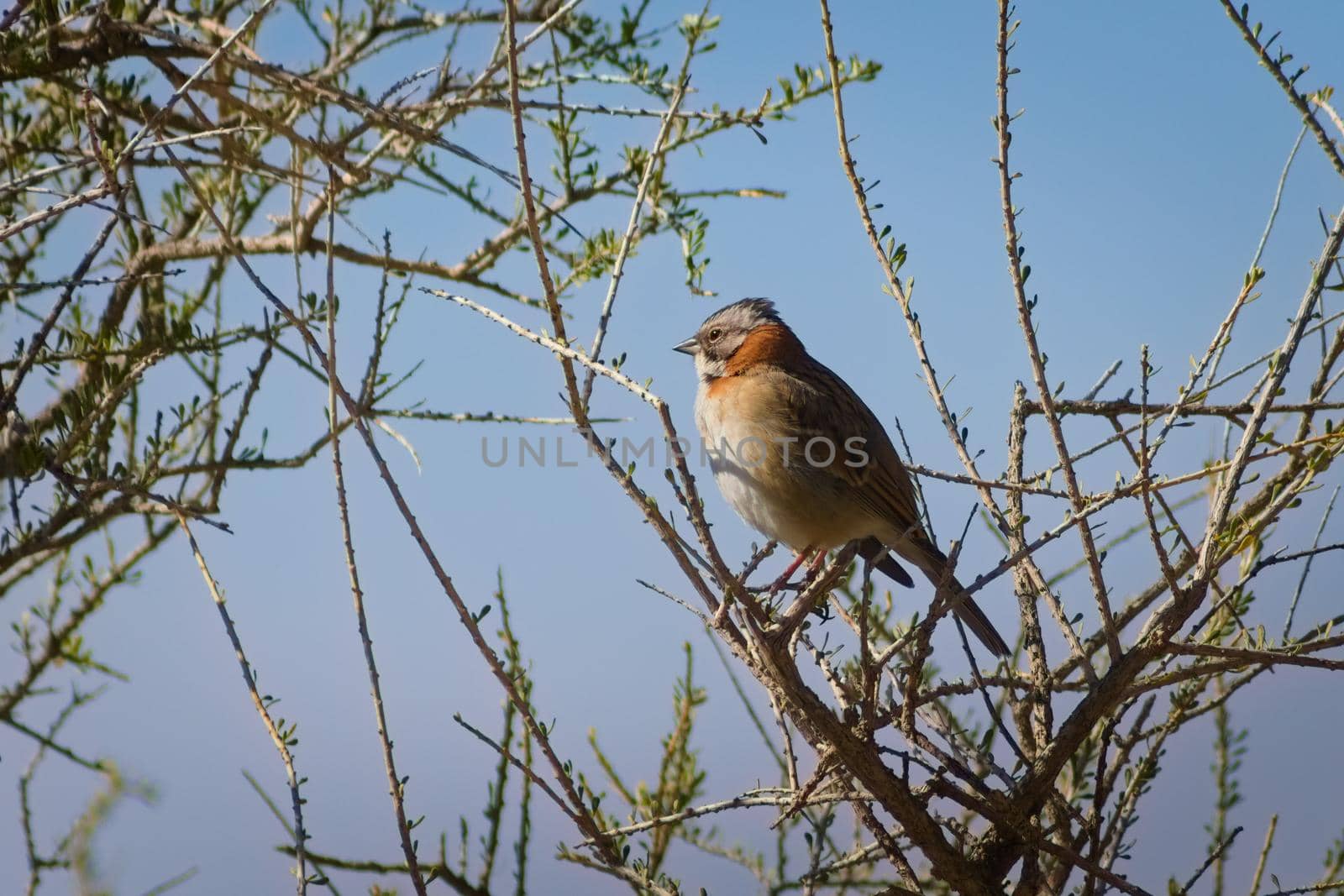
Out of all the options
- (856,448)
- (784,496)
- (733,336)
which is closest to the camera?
(784,496)

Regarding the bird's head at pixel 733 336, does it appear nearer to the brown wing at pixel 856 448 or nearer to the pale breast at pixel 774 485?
the brown wing at pixel 856 448

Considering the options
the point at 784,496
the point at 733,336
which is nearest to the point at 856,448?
the point at 784,496

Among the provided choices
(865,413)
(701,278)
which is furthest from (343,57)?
(865,413)

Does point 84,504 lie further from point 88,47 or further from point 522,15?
point 522,15

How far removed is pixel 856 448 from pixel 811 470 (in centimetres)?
26

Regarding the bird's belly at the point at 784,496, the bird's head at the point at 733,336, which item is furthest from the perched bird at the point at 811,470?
the bird's head at the point at 733,336

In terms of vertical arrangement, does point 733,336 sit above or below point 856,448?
above

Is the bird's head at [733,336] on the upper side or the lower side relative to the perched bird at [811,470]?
upper

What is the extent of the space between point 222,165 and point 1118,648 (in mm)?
2767

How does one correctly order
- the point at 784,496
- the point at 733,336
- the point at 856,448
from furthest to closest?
the point at 733,336, the point at 856,448, the point at 784,496

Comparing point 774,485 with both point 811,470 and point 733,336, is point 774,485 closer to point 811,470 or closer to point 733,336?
point 811,470


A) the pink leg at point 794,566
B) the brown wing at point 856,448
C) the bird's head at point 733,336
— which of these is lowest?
the pink leg at point 794,566

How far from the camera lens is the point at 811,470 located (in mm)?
4434

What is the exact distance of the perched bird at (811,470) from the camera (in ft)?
14.4
